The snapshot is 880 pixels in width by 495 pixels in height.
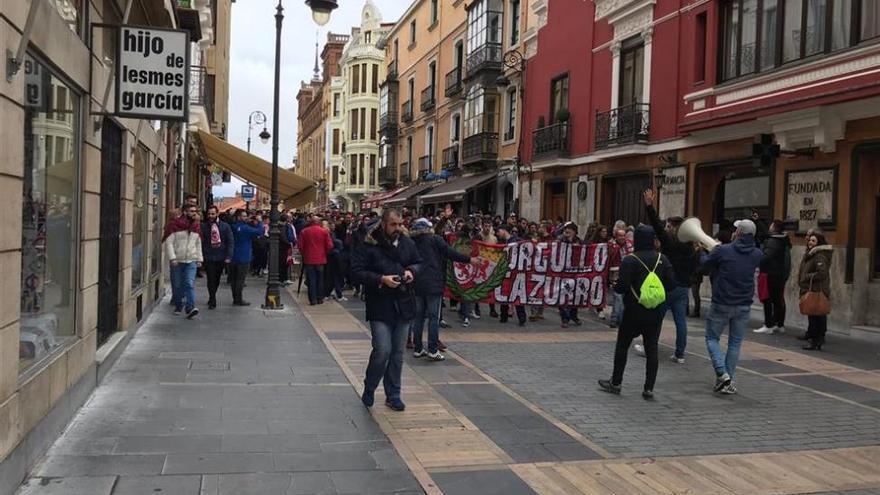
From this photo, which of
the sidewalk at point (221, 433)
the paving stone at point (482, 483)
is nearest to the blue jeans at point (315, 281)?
the sidewalk at point (221, 433)

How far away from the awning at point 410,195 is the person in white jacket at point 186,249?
21.7m

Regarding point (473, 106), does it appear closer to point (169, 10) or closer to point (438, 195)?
point (438, 195)

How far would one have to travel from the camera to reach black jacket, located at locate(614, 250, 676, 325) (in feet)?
24.0

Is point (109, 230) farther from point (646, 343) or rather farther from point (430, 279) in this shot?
point (646, 343)

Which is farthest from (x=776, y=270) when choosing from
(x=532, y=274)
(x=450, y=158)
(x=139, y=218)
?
(x=450, y=158)

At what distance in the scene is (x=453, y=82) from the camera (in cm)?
3266

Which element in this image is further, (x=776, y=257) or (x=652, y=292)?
(x=776, y=257)

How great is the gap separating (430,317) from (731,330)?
3331 mm

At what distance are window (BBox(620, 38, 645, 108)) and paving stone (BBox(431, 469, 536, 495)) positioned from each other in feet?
49.6

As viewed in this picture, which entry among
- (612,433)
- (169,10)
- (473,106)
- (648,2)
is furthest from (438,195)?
(612,433)

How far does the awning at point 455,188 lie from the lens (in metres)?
27.3

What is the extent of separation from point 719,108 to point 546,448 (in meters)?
10.8

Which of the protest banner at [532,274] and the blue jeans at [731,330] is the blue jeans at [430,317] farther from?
the protest banner at [532,274]

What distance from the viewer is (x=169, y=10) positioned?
10.4 meters
